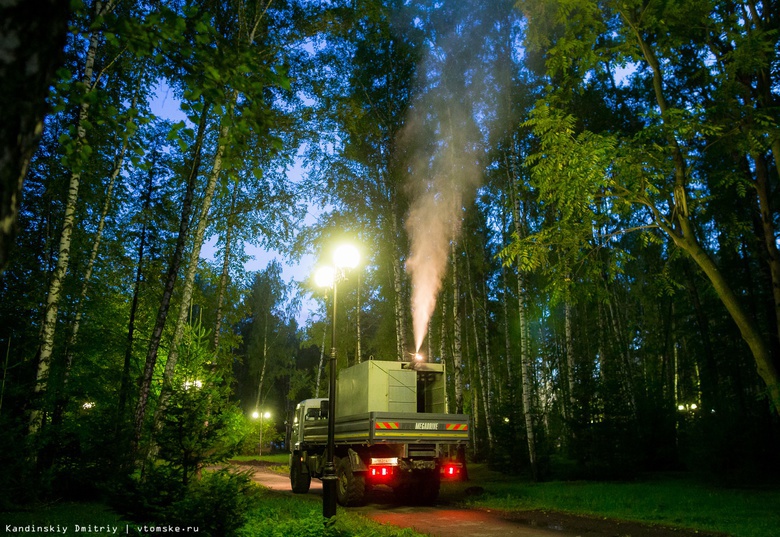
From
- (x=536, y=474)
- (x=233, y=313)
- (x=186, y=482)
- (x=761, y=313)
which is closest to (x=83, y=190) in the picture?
(x=233, y=313)

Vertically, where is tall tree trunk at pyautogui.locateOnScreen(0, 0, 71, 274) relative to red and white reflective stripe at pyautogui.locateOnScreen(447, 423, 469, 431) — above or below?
above

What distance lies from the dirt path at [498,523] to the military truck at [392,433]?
2.27ft

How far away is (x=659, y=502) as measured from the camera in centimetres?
1198

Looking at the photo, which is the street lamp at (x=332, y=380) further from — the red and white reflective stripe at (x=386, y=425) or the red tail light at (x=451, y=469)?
the red tail light at (x=451, y=469)

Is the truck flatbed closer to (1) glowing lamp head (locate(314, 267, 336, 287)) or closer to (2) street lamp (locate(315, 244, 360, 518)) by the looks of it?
(2) street lamp (locate(315, 244, 360, 518))

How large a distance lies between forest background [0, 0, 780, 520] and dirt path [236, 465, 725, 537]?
12.5 feet

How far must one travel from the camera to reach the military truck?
12.4 metres

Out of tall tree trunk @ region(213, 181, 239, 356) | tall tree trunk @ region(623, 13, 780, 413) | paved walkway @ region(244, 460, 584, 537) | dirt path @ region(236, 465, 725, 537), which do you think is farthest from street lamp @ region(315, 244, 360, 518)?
tall tree trunk @ region(213, 181, 239, 356)

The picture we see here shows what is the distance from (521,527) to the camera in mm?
9961

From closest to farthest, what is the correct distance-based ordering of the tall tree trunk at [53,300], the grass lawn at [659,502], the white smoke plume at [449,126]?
the grass lawn at [659,502] < the tall tree trunk at [53,300] < the white smoke plume at [449,126]

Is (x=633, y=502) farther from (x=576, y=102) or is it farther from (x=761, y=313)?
(x=576, y=102)

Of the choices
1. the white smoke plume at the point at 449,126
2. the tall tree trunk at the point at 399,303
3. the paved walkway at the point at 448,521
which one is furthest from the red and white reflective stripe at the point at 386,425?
the white smoke plume at the point at 449,126

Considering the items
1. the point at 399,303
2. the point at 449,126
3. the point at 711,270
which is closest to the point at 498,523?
the point at 711,270

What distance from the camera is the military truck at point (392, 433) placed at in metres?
12.4
